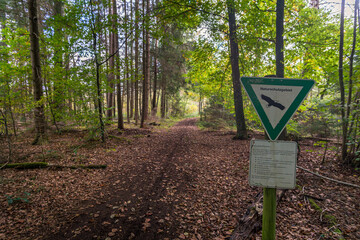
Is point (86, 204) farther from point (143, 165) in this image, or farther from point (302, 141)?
point (302, 141)

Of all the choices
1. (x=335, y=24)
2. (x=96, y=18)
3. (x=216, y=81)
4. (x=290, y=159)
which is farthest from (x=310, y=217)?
(x=96, y=18)

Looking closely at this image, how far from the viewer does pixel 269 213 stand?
5.81ft

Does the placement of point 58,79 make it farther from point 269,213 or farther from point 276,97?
point 269,213

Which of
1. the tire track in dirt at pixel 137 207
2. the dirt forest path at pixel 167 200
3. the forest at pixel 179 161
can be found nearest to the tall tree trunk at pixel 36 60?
the forest at pixel 179 161

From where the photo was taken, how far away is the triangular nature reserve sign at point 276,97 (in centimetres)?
170

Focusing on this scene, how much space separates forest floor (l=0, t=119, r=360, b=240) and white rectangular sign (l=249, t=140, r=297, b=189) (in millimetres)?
1847

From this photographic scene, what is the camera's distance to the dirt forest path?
122 inches

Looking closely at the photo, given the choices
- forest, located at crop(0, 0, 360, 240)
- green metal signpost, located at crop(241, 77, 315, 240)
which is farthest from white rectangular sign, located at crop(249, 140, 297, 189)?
forest, located at crop(0, 0, 360, 240)

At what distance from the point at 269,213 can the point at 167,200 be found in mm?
2800

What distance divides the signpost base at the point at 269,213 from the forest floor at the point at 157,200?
1345mm

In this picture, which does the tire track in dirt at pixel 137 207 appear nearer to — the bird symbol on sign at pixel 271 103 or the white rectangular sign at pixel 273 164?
the white rectangular sign at pixel 273 164

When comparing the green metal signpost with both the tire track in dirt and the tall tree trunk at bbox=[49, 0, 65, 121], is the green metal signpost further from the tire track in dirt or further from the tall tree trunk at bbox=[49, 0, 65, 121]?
the tall tree trunk at bbox=[49, 0, 65, 121]

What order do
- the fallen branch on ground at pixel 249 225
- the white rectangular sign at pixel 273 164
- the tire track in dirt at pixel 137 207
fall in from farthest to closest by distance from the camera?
the tire track in dirt at pixel 137 207, the fallen branch on ground at pixel 249 225, the white rectangular sign at pixel 273 164

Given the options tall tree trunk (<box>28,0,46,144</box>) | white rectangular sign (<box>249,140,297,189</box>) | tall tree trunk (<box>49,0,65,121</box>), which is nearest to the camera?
white rectangular sign (<box>249,140,297,189</box>)
